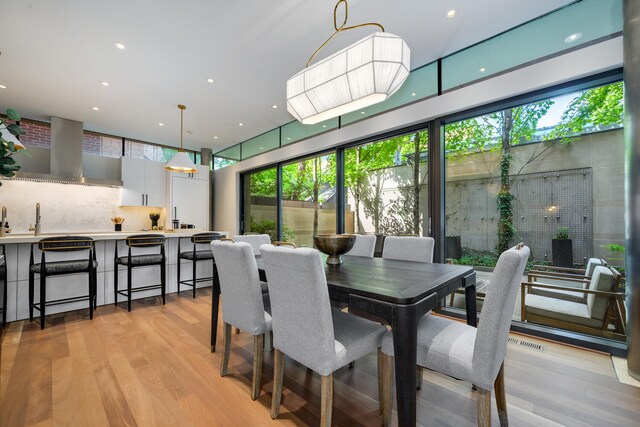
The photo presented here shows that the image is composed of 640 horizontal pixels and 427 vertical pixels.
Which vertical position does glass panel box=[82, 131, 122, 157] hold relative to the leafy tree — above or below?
above

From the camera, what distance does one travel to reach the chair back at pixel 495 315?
1.20 metres

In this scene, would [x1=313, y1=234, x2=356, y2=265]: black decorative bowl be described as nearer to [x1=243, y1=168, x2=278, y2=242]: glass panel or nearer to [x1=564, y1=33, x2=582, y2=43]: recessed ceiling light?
[x1=564, y1=33, x2=582, y2=43]: recessed ceiling light

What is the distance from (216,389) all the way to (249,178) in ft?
16.4

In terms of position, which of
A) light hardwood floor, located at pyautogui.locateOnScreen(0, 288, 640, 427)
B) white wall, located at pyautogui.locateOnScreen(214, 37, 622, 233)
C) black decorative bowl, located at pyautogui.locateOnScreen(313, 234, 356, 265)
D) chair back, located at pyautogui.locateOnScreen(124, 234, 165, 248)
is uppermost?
white wall, located at pyautogui.locateOnScreen(214, 37, 622, 233)

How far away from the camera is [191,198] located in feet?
20.9

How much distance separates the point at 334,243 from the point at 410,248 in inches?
32.6

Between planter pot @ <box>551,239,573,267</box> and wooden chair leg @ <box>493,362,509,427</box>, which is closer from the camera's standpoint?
wooden chair leg @ <box>493,362,509,427</box>

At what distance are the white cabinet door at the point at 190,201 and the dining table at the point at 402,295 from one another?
16.5ft

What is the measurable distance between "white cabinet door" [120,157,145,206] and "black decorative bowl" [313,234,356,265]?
16.9ft

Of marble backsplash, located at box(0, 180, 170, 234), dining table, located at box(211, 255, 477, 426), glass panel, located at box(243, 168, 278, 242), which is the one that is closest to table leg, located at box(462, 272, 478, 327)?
dining table, located at box(211, 255, 477, 426)

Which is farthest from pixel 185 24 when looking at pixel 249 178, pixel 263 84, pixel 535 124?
pixel 249 178

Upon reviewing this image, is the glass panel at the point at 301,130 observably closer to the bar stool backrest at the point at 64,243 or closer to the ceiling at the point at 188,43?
the ceiling at the point at 188,43

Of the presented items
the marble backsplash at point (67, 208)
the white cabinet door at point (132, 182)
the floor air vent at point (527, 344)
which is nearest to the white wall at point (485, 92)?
the floor air vent at point (527, 344)

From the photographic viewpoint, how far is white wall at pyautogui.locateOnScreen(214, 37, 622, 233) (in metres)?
2.26
